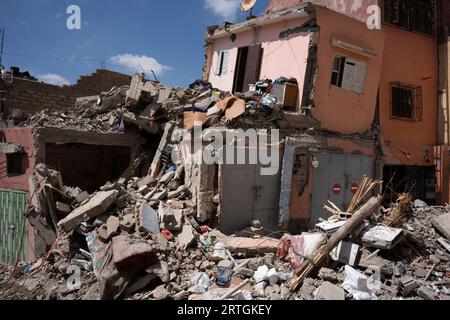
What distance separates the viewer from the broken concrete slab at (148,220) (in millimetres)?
6715

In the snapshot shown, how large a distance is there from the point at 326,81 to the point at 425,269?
242 inches

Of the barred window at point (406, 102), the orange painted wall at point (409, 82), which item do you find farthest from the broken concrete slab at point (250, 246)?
the barred window at point (406, 102)

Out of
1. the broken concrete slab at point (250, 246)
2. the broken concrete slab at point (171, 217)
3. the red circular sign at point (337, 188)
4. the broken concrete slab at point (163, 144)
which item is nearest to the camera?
the broken concrete slab at point (250, 246)

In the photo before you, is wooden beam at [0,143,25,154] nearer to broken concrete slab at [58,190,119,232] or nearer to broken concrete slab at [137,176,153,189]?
broken concrete slab at [58,190,119,232]

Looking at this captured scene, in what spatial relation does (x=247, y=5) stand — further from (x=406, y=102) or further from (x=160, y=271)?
(x=160, y=271)

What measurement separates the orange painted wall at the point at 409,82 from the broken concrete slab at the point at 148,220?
8.49 m

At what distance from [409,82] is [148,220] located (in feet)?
36.5

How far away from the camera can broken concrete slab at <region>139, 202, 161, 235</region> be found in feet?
22.0

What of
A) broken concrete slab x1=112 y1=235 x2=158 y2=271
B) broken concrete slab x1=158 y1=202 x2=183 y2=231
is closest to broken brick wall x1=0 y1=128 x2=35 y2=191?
broken concrete slab x1=158 y1=202 x2=183 y2=231

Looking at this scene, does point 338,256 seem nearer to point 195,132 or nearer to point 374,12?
point 195,132

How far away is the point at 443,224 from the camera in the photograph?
7.21m

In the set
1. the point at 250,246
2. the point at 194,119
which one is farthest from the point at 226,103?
the point at 250,246

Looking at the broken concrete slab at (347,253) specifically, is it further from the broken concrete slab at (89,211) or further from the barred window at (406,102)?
the barred window at (406,102)

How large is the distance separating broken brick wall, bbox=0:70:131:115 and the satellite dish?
6.10 meters
